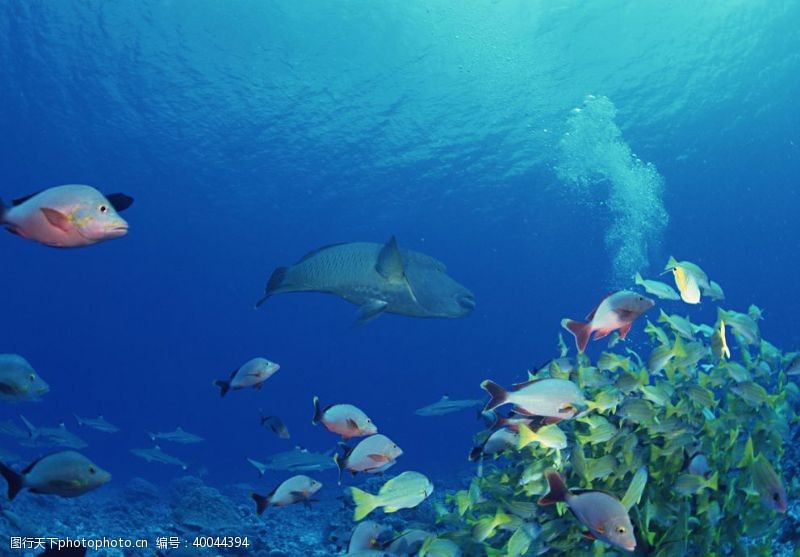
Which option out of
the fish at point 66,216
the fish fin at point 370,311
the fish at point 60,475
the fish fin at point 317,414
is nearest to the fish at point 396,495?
the fish fin at point 317,414

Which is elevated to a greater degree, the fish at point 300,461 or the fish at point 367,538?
the fish at point 300,461

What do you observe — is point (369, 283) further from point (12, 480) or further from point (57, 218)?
point (12, 480)

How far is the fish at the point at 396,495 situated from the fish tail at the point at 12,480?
2546mm

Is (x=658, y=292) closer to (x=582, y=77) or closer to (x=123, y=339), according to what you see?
(x=582, y=77)

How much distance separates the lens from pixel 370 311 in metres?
4.07

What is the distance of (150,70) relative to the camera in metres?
27.1

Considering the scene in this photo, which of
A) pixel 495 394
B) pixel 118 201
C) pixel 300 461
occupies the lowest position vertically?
pixel 495 394

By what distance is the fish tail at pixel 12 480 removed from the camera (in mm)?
3923

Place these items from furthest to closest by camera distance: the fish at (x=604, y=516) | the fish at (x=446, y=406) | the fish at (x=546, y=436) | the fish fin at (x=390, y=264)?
the fish at (x=446, y=406) < the fish fin at (x=390, y=264) < the fish at (x=546, y=436) < the fish at (x=604, y=516)

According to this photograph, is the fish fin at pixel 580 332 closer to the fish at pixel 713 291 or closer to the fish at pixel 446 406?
the fish at pixel 713 291

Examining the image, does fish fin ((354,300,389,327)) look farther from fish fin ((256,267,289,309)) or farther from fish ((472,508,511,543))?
fish ((472,508,511,543))

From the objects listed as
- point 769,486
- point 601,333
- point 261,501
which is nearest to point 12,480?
point 261,501

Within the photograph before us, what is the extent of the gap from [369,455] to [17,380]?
3.40m

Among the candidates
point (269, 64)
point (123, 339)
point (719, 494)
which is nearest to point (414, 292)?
point (719, 494)
